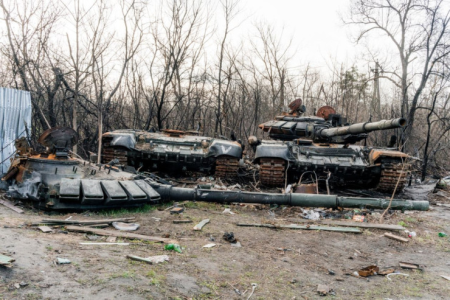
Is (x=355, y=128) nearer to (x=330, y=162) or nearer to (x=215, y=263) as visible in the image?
(x=330, y=162)

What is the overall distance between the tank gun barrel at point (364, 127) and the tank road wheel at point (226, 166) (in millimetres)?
2574

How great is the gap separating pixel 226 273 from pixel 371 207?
461cm

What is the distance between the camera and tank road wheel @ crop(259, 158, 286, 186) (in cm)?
975

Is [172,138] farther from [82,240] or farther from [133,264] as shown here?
[133,264]

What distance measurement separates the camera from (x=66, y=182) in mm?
6199

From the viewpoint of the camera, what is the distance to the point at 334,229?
21.2ft

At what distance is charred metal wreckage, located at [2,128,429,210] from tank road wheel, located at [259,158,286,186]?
8.36 feet

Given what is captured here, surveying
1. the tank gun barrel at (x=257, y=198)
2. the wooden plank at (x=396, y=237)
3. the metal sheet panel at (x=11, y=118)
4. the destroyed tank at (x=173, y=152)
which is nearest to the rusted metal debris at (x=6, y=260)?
the tank gun barrel at (x=257, y=198)

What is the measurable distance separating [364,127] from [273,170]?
239 cm

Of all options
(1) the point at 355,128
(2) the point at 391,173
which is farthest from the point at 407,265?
(2) the point at 391,173

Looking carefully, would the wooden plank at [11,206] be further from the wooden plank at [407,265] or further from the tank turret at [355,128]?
the tank turret at [355,128]

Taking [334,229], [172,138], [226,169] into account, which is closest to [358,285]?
[334,229]

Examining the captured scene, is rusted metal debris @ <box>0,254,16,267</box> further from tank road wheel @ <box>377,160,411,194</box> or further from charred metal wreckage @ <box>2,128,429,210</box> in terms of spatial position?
tank road wheel @ <box>377,160,411,194</box>

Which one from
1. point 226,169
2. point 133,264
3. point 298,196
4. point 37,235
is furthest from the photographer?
point 226,169
